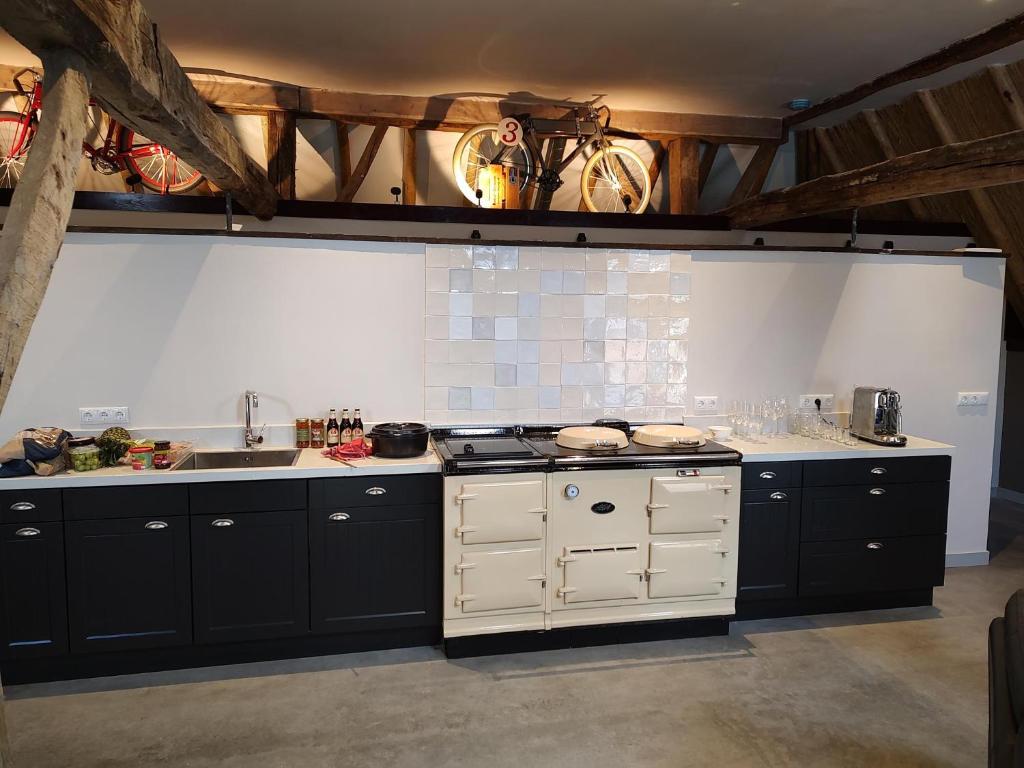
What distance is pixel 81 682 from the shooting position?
313 cm

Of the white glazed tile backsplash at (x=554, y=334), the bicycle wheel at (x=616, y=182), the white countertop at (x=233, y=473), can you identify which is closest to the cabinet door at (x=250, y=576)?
the white countertop at (x=233, y=473)

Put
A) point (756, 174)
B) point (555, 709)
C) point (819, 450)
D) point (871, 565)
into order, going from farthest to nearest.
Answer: point (756, 174)
point (871, 565)
point (819, 450)
point (555, 709)

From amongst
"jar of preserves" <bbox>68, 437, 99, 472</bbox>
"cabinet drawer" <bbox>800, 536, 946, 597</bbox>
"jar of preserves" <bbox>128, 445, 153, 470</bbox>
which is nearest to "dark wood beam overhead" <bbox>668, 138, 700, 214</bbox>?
"cabinet drawer" <bbox>800, 536, 946, 597</bbox>

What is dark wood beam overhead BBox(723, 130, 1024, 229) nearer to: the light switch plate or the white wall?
the white wall

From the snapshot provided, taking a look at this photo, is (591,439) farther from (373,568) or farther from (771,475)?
(373,568)

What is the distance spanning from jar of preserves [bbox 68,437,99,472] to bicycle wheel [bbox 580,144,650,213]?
10.8ft

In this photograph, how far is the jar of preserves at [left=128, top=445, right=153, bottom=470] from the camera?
322cm

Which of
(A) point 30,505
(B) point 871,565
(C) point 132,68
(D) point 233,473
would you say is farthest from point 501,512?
(C) point 132,68

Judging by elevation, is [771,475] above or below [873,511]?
above

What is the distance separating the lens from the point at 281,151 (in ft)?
14.4

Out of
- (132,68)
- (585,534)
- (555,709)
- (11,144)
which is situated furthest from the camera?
(11,144)

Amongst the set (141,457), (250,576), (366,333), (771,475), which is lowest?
(250,576)

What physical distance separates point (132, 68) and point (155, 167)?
2863 millimetres

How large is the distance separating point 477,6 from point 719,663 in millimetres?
3285
